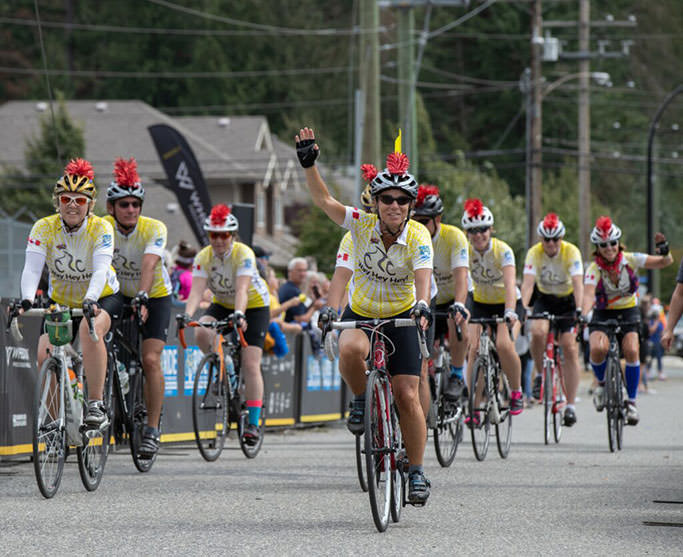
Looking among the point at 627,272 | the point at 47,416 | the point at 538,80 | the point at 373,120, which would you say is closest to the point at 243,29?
the point at 538,80

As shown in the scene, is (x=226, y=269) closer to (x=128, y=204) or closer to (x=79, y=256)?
(x=128, y=204)

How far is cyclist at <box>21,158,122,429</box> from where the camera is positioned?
988 centimetres

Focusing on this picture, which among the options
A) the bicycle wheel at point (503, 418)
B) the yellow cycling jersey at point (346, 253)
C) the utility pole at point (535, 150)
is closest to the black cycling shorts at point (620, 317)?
the bicycle wheel at point (503, 418)

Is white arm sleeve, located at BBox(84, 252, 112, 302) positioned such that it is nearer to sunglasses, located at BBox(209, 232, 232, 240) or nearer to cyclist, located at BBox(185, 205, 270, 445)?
cyclist, located at BBox(185, 205, 270, 445)

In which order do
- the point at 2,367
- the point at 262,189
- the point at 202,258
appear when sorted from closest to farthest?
the point at 2,367
the point at 202,258
the point at 262,189

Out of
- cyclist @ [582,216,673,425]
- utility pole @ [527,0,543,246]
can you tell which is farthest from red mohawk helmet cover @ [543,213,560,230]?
utility pole @ [527,0,543,246]

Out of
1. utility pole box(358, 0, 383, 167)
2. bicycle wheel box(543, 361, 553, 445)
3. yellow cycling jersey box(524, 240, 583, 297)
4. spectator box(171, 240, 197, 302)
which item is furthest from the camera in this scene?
utility pole box(358, 0, 383, 167)

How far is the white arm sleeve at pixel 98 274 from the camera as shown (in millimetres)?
9672

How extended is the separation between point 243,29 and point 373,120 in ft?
156

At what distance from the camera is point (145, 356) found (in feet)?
37.6

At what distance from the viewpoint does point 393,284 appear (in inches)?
344

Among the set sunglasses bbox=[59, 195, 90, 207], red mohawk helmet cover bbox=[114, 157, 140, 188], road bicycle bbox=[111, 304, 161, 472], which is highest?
red mohawk helmet cover bbox=[114, 157, 140, 188]

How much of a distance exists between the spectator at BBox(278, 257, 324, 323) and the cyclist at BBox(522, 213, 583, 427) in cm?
331

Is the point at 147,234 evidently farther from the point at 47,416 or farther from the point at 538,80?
Answer: the point at 538,80
